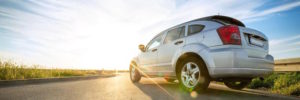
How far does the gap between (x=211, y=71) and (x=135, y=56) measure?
455cm

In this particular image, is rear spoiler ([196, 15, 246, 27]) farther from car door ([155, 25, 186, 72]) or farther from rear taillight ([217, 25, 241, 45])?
car door ([155, 25, 186, 72])

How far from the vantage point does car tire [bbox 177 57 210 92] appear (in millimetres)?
4170

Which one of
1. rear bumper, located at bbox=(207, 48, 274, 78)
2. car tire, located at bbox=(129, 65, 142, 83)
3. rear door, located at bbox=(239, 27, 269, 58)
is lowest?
car tire, located at bbox=(129, 65, 142, 83)

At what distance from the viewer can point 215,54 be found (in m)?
4.03

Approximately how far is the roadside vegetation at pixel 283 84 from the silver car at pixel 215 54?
0.84 meters

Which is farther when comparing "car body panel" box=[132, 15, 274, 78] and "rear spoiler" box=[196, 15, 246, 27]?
"rear spoiler" box=[196, 15, 246, 27]

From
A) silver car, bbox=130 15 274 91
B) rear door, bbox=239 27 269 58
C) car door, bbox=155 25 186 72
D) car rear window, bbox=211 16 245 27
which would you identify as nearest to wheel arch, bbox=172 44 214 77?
silver car, bbox=130 15 274 91

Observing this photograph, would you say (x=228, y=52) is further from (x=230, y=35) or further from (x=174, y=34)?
(x=174, y=34)

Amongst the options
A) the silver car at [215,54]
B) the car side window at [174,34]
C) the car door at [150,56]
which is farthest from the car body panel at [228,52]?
the car door at [150,56]

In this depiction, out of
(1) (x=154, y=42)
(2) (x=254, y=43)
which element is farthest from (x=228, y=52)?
(1) (x=154, y=42)

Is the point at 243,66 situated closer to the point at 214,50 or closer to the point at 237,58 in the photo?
the point at 237,58

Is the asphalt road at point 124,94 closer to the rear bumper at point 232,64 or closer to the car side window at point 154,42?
the rear bumper at point 232,64

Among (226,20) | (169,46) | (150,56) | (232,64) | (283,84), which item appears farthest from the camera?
(150,56)

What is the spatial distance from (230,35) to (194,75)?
1143mm
